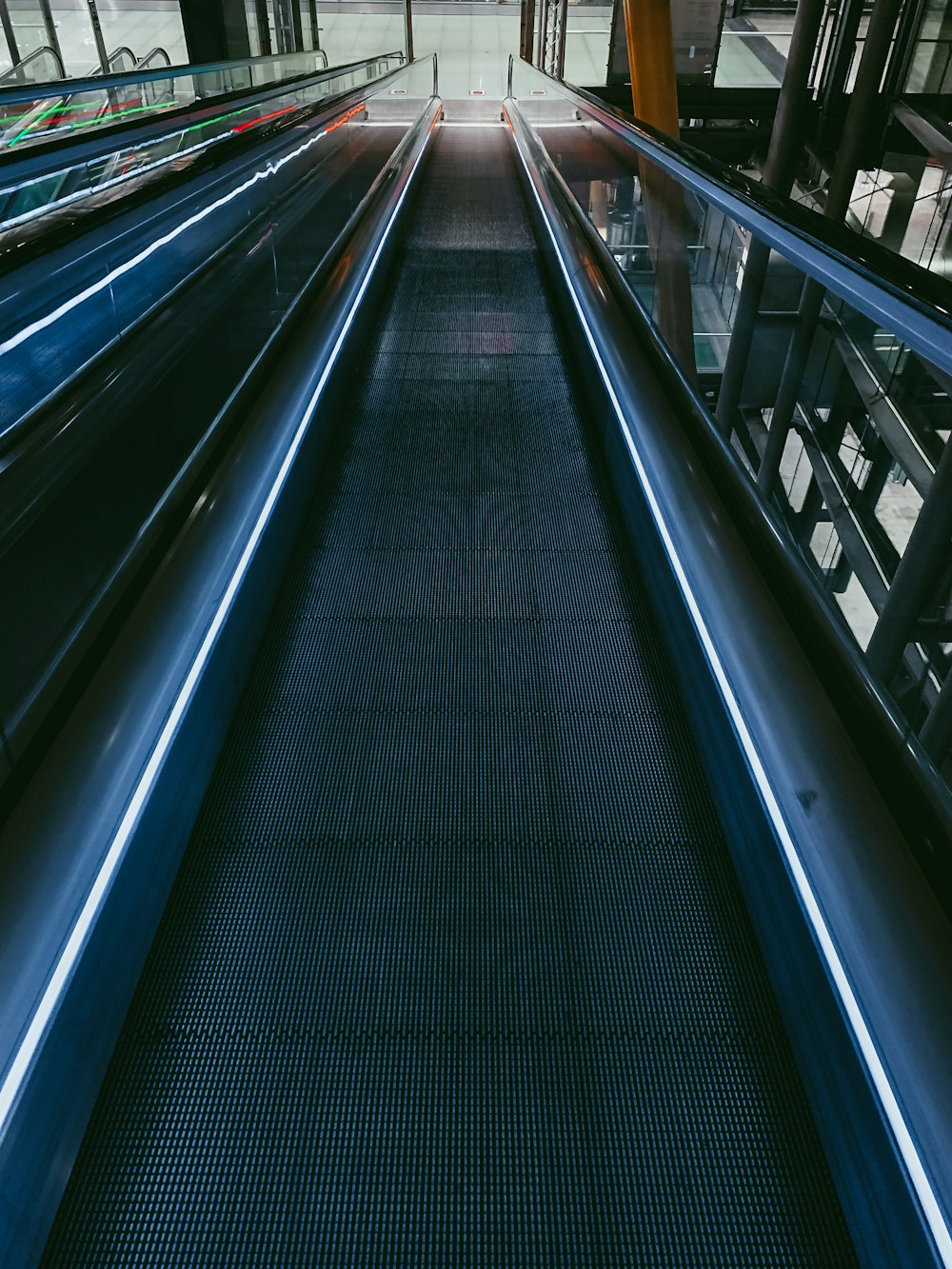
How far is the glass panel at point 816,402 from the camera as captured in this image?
2408mm

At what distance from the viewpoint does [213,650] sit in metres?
2.01

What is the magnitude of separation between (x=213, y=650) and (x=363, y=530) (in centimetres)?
107

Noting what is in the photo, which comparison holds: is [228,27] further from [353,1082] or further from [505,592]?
[353,1082]

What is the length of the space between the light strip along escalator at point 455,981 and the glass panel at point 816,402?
0.68 meters

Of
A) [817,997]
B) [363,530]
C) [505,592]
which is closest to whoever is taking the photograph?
[817,997]

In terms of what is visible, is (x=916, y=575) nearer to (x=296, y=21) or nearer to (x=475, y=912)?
(x=475, y=912)

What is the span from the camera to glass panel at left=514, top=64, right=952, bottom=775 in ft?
7.90

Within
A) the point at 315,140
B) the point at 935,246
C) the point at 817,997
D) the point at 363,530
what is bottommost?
the point at 935,246

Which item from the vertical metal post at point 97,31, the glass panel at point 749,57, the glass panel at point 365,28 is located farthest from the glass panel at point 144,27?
the glass panel at point 749,57

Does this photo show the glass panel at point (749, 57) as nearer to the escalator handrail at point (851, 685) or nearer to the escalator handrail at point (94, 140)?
the escalator handrail at point (94, 140)

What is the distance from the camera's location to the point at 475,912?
171cm

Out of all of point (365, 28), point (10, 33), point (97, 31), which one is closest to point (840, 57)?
point (97, 31)

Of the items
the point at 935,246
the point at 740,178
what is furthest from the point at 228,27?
the point at 740,178

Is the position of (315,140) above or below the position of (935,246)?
above
